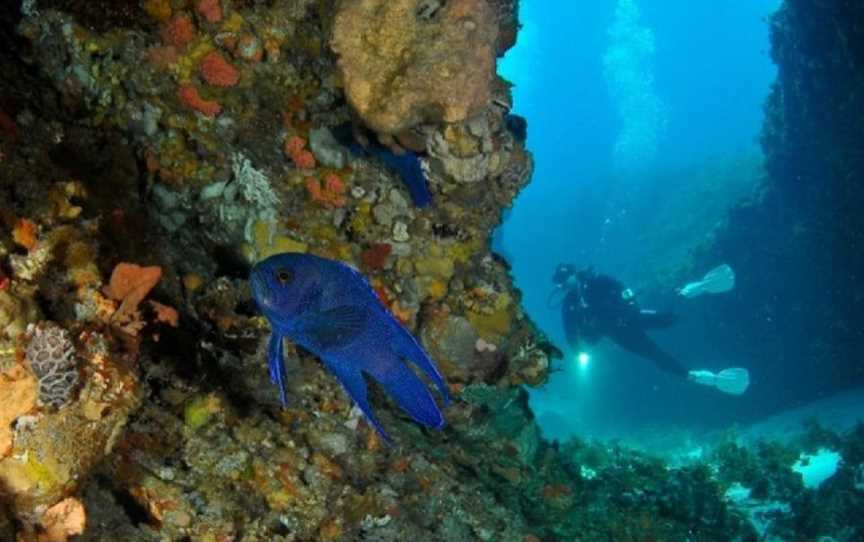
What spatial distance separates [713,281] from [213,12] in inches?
629

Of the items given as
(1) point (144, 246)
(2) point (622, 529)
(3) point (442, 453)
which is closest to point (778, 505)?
(2) point (622, 529)

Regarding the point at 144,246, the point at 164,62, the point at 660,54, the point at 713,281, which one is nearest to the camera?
the point at 144,246

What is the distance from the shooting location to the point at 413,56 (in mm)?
3713

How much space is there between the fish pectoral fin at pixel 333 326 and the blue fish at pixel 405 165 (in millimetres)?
2534

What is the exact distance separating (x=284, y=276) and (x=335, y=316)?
21cm

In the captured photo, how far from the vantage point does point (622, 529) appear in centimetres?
560

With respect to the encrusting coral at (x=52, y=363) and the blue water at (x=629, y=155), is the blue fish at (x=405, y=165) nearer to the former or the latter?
the encrusting coral at (x=52, y=363)

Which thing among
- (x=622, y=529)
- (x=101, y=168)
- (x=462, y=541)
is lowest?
(x=462, y=541)

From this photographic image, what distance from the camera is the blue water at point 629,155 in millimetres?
26906

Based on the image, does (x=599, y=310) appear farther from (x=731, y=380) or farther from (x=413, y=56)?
(x=413, y=56)

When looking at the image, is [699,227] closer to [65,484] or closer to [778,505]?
[778,505]

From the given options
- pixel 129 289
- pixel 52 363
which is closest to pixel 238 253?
pixel 129 289

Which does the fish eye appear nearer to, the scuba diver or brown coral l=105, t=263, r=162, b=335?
brown coral l=105, t=263, r=162, b=335

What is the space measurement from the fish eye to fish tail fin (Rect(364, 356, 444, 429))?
0.38m
